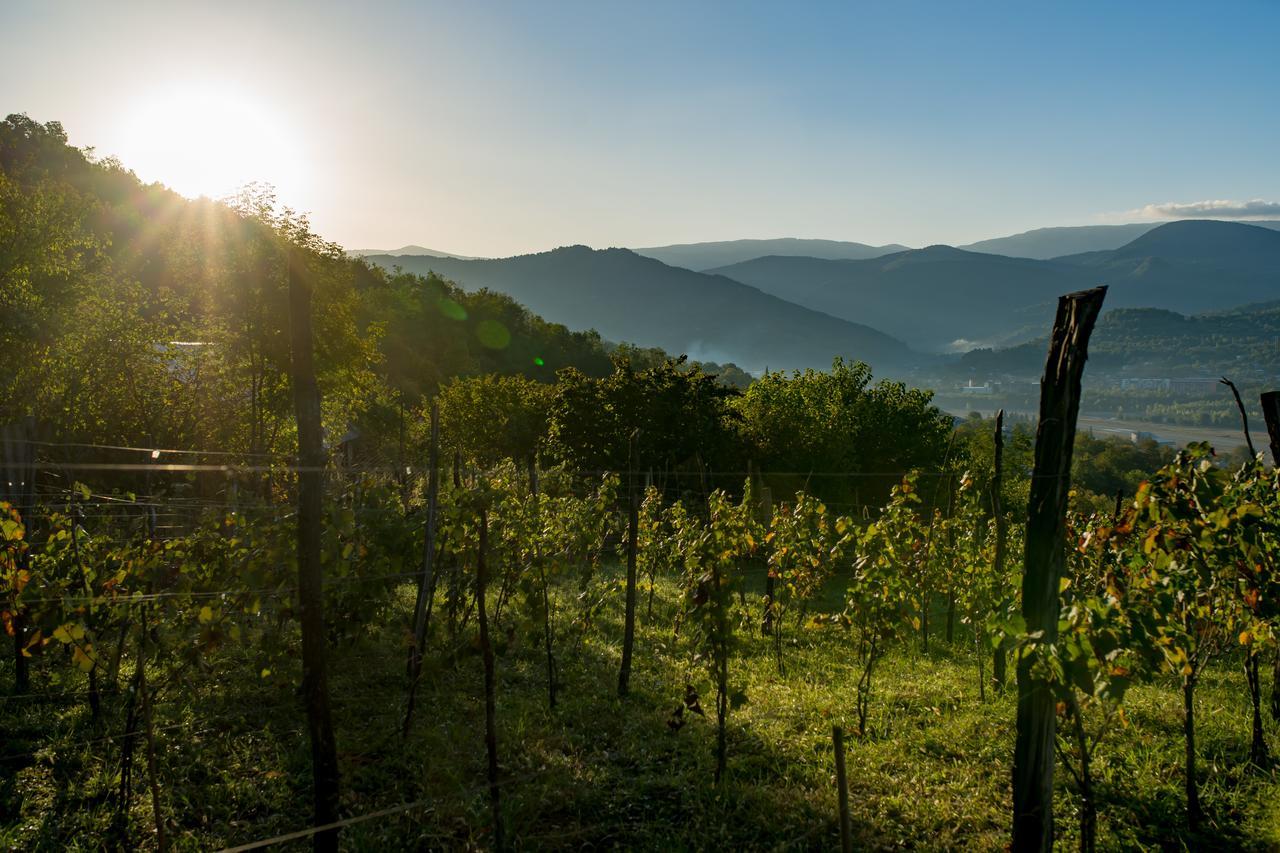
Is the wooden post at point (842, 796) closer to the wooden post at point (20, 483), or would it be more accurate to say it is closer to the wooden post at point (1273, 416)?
the wooden post at point (1273, 416)

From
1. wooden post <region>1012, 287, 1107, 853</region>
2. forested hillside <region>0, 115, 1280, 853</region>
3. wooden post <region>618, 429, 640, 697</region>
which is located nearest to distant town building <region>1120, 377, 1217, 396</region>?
forested hillside <region>0, 115, 1280, 853</region>

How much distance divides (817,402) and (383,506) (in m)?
30.8

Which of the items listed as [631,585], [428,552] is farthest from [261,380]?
[631,585]

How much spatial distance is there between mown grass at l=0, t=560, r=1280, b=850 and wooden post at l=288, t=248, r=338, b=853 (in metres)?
0.58

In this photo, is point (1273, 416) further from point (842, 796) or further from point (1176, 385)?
point (1176, 385)

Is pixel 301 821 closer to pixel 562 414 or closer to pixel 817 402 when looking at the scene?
pixel 562 414

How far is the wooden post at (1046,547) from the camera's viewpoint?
11.6ft

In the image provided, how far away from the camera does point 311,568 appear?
3.87m

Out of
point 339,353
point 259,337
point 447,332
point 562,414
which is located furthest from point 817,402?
point 447,332

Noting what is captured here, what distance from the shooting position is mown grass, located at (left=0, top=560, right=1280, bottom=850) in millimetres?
4629

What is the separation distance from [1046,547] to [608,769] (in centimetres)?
369

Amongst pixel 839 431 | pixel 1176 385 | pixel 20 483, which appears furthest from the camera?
pixel 1176 385

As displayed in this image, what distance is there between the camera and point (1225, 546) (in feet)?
13.8

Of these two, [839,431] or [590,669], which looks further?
[839,431]
